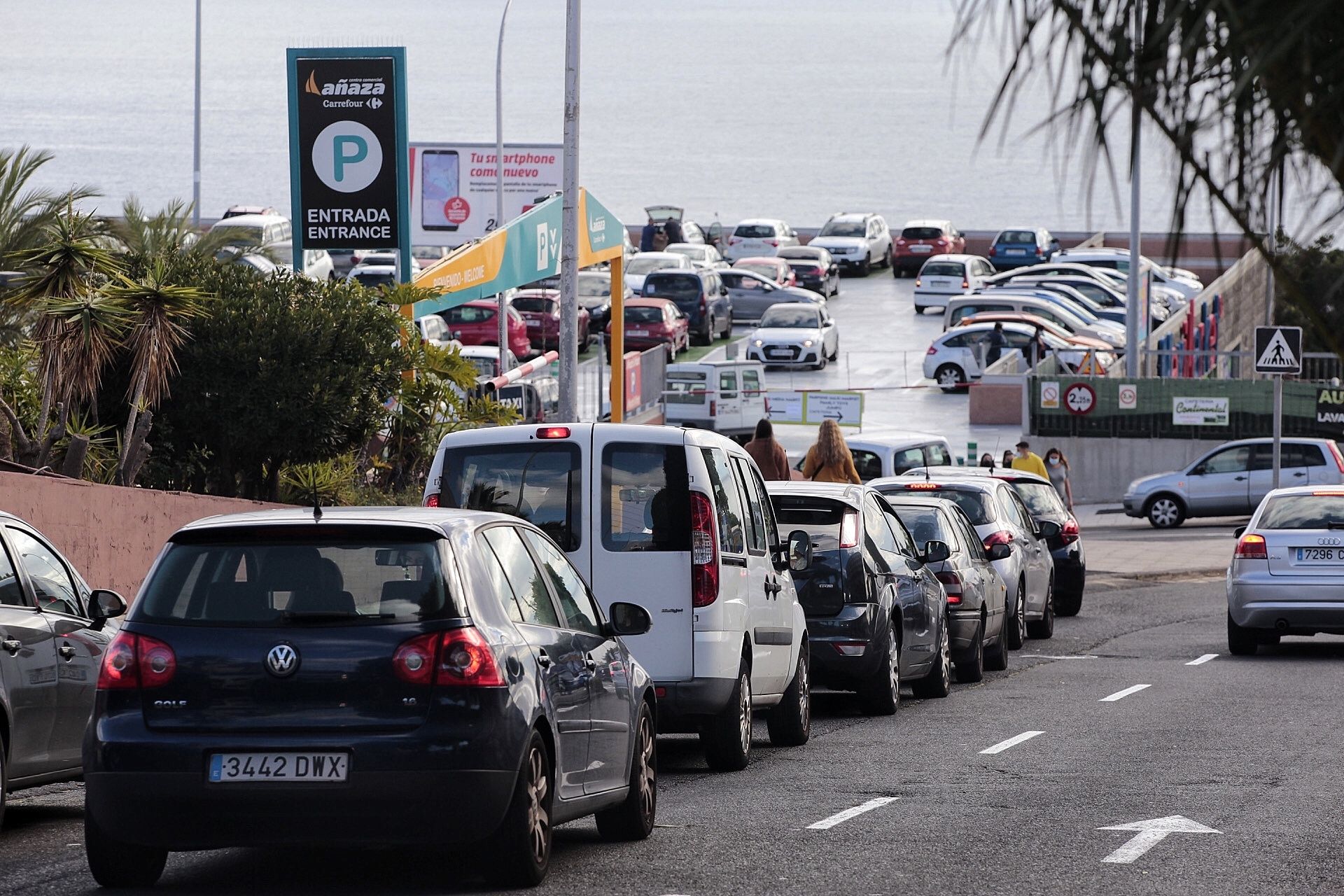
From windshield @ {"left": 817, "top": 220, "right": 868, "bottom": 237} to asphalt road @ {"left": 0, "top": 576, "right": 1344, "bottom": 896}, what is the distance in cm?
6133

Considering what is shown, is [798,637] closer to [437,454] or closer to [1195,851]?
[437,454]

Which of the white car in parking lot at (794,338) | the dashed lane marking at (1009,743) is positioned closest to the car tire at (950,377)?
the white car in parking lot at (794,338)

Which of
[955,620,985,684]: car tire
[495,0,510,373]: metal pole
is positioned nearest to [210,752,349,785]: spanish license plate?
[955,620,985,684]: car tire

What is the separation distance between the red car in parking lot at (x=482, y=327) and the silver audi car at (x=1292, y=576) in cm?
3178

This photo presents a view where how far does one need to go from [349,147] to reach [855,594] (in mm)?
11346

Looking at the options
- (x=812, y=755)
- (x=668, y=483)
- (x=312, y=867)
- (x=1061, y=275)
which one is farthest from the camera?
(x=1061, y=275)

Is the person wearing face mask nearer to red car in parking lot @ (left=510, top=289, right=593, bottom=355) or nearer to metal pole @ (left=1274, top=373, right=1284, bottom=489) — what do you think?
metal pole @ (left=1274, top=373, right=1284, bottom=489)

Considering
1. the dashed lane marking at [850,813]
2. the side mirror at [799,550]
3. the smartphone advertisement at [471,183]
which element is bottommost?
the dashed lane marking at [850,813]

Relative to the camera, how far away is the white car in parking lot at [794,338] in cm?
5222

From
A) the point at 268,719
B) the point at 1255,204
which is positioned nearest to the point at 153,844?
the point at 268,719

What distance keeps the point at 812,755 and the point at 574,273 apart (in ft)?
40.1

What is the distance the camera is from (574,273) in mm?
23672

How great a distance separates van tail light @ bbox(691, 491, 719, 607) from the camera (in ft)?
35.8

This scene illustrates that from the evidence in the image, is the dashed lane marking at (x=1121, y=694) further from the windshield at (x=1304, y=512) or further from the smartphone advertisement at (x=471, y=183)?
the smartphone advertisement at (x=471, y=183)
